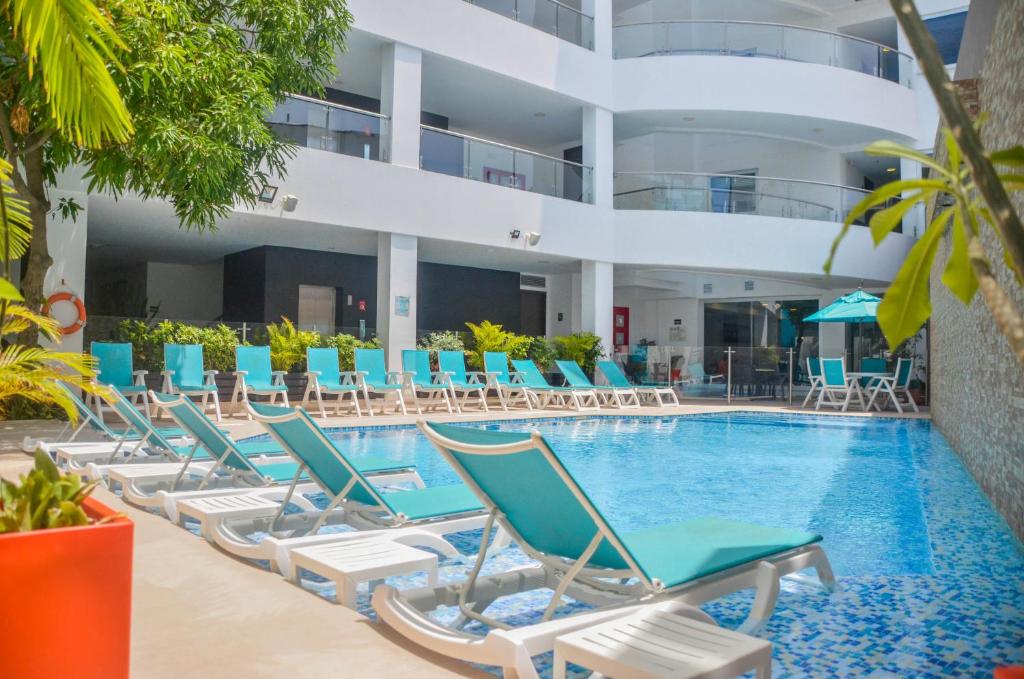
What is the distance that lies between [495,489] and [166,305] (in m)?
18.1

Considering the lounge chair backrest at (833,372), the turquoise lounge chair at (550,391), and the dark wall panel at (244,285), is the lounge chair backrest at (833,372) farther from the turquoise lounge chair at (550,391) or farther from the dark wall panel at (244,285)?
the dark wall panel at (244,285)

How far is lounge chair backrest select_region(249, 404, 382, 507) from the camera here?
3.48 metres

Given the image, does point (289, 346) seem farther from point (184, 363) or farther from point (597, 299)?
point (597, 299)

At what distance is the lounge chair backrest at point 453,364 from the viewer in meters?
13.4

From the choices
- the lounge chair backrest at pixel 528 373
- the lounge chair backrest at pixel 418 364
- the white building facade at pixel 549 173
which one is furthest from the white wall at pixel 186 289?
the lounge chair backrest at pixel 528 373

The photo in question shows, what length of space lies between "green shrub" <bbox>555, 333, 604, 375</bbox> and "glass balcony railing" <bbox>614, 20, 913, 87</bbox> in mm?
6414

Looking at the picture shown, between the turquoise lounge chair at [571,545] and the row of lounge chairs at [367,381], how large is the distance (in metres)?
6.26

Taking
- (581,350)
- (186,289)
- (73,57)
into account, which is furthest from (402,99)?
(73,57)

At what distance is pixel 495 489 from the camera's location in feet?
8.82

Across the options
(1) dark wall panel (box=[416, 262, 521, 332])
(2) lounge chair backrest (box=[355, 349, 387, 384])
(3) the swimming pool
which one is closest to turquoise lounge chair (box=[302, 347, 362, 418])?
(2) lounge chair backrest (box=[355, 349, 387, 384])

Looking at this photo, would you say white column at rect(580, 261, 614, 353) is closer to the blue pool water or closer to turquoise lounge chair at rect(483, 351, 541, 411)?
turquoise lounge chair at rect(483, 351, 541, 411)

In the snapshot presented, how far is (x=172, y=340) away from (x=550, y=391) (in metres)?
5.99

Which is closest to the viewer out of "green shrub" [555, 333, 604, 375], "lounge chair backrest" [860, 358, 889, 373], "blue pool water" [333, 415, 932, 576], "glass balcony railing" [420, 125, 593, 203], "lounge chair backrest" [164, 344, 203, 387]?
"blue pool water" [333, 415, 932, 576]

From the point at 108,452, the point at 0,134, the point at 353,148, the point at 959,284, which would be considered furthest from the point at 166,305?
the point at 959,284
